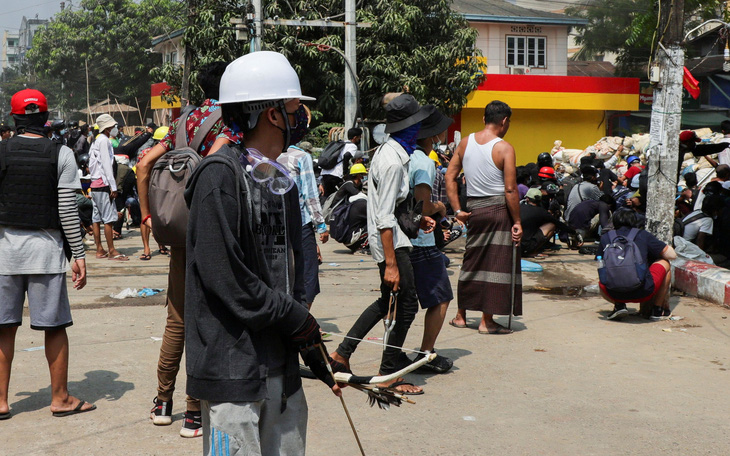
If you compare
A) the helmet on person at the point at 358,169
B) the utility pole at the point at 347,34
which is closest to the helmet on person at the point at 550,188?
the helmet on person at the point at 358,169

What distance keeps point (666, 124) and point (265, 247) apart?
263 inches

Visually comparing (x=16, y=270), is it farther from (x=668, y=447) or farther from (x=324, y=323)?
(x=668, y=447)

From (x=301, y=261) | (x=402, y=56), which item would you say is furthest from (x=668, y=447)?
(x=402, y=56)

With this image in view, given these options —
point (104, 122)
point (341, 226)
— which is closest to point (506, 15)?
point (104, 122)

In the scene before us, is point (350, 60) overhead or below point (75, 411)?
overhead

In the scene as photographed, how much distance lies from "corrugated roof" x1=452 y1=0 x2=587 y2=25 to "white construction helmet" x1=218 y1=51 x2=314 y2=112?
32481mm

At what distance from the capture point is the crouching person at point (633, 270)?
23.0 feet

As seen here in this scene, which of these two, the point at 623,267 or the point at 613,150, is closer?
the point at 623,267

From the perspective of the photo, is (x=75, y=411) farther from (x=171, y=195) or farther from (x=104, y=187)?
(x=104, y=187)

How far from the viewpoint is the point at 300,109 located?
2732 mm

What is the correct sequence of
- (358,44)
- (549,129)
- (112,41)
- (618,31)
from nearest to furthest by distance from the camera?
Answer: (358,44), (549,129), (618,31), (112,41)

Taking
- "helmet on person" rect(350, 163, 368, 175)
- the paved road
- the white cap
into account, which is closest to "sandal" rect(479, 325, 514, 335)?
the paved road

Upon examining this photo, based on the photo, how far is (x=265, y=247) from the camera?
2.51m

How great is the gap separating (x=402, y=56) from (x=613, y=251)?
667 inches
